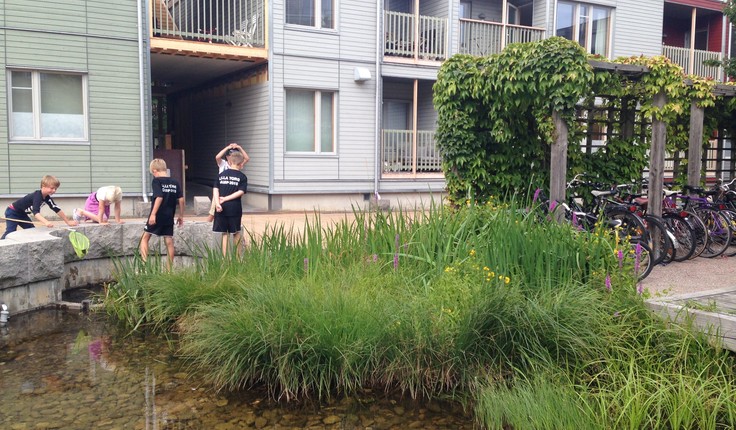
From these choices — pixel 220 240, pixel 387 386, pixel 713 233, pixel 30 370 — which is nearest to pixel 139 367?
pixel 30 370

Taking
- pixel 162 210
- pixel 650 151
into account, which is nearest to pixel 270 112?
pixel 162 210

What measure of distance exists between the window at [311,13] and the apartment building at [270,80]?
0.04 m

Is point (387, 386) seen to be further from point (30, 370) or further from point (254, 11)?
point (254, 11)

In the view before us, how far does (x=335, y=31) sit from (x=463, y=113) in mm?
7712

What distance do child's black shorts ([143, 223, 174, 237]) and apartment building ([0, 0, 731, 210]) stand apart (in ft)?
13.6

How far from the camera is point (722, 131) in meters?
12.6

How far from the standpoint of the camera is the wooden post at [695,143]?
10.2 m

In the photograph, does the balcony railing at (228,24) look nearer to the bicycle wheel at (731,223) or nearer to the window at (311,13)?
the window at (311,13)

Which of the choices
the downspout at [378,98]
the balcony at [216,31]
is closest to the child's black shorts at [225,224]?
the balcony at [216,31]

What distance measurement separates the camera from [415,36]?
18.1m

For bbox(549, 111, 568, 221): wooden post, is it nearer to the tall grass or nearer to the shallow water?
the tall grass

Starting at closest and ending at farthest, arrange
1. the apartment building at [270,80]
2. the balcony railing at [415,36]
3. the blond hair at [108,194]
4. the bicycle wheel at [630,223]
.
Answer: the bicycle wheel at [630,223]
the blond hair at [108,194]
the apartment building at [270,80]
the balcony railing at [415,36]

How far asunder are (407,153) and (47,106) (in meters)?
8.99

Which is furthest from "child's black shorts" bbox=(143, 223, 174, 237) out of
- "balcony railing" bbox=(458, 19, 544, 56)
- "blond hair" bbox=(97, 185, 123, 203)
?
"balcony railing" bbox=(458, 19, 544, 56)
